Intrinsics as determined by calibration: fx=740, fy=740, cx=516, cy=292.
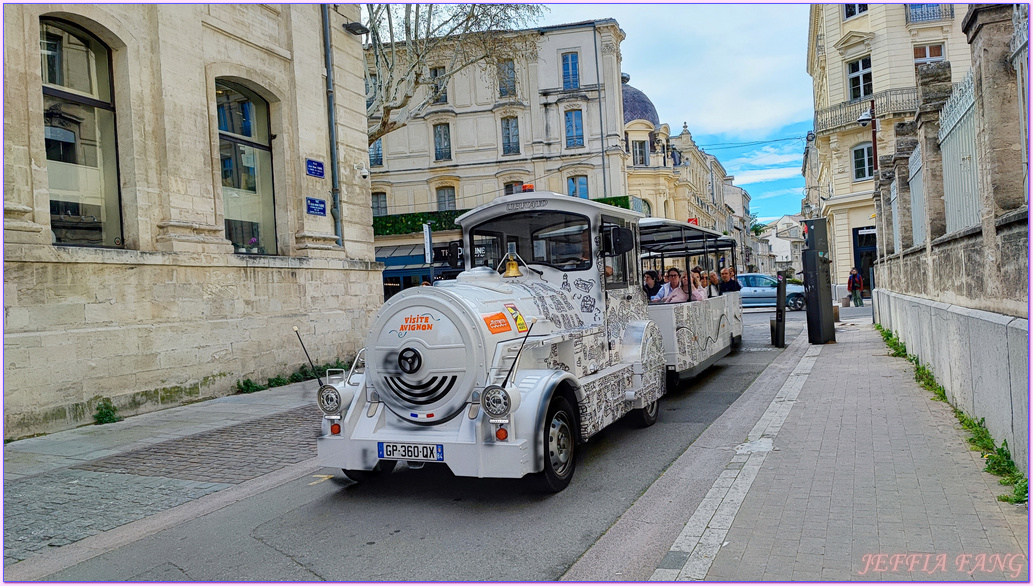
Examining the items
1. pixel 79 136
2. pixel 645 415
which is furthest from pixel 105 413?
pixel 645 415

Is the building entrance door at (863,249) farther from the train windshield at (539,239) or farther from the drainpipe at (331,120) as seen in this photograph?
the train windshield at (539,239)

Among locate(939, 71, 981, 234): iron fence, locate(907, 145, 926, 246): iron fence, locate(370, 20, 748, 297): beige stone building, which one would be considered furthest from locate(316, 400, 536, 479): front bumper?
locate(370, 20, 748, 297): beige stone building

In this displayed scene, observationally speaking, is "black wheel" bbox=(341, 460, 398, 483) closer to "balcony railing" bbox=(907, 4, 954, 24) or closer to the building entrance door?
the building entrance door

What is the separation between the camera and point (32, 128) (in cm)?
899

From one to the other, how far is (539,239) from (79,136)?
6.84 meters

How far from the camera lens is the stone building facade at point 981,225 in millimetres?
5211

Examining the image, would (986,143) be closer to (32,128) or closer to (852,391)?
(852,391)

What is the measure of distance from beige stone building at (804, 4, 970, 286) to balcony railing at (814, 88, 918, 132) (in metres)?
0.04

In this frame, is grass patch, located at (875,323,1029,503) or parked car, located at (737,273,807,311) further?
parked car, located at (737,273,807,311)

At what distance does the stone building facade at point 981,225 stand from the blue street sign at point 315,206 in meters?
9.99

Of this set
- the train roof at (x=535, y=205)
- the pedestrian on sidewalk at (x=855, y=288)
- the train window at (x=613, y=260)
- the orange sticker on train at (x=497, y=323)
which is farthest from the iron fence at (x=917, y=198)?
the pedestrian on sidewalk at (x=855, y=288)

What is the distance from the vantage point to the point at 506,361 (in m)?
5.79

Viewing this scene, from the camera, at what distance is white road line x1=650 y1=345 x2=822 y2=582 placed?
4.02 meters

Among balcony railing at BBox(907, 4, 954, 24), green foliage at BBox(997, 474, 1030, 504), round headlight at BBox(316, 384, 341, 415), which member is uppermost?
balcony railing at BBox(907, 4, 954, 24)
